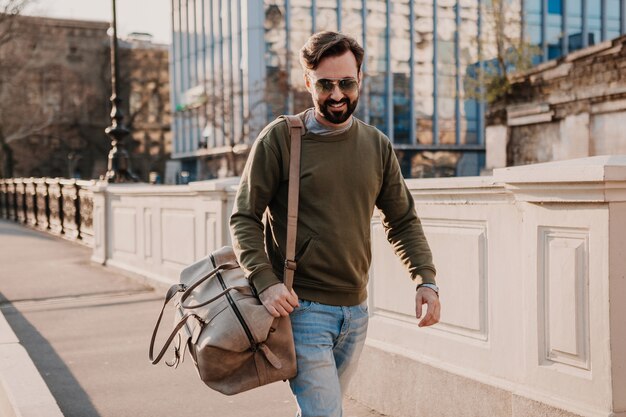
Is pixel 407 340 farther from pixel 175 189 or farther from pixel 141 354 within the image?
pixel 175 189

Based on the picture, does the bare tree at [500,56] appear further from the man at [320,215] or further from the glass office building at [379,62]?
the man at [320,215]

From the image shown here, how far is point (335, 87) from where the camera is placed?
2988 mm

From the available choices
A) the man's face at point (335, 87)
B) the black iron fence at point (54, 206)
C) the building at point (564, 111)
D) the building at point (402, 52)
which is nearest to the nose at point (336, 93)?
the man's face at point (335, 87)

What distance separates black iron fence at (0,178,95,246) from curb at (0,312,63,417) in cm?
1113

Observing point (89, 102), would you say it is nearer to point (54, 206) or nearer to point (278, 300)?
point (54, 206)

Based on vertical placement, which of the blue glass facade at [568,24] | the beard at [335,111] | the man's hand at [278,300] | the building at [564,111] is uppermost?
the blue glass facade at [568,24]

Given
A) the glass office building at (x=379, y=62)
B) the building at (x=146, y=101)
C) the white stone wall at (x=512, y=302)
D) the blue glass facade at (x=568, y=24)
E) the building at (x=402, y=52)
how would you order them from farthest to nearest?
1. the building at (x=146, y=101)
2. the blue glass facade at (x=568, y=24)
3. the building at (x=402, y=52)
4. the glass office building at (x=379, y=62)
5. the white stone wall at (x=512, y=302)

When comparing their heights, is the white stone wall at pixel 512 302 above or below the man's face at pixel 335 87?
below

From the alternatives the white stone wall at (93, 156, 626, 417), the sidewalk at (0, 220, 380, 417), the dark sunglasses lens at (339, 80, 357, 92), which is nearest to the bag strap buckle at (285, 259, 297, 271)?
the dark sunglasses lens at (339, 80, 357, 92)

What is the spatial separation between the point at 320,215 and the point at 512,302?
172 cm

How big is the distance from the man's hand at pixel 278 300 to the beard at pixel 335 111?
617 mm

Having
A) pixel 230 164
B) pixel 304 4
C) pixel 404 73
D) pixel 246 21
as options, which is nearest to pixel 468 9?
pixel 404 73

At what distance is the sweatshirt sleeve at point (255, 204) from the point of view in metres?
2.93

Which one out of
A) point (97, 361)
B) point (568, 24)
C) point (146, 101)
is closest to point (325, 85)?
point (97, 361)
